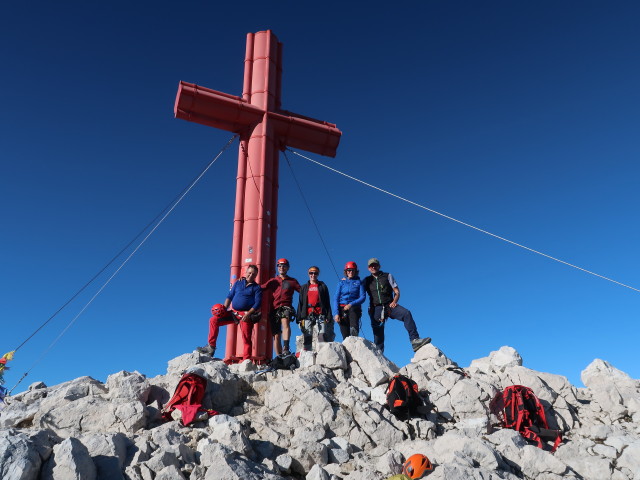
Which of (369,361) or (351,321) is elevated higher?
(351,321)

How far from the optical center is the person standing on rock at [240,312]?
11586 mm

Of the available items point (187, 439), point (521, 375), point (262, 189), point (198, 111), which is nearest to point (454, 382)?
point (521, 375)

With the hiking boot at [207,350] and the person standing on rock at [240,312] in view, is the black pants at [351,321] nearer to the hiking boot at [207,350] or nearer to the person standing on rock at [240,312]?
the person standing on rock at [240,312]

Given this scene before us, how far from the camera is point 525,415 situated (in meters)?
9.01

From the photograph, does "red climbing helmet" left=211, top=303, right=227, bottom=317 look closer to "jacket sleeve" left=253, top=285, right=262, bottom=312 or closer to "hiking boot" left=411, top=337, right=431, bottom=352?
"jacket sleeve" left=253, top=285, right=262, bottom=312

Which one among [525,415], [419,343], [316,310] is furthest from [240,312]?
[525,415]

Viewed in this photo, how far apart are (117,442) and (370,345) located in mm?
5711

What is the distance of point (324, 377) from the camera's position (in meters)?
10.0

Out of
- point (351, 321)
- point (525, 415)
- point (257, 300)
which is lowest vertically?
point (525, 415)

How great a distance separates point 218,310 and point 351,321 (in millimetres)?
3046

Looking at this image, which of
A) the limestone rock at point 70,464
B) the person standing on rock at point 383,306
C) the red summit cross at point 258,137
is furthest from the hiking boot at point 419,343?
the limestone rock at point 70,464

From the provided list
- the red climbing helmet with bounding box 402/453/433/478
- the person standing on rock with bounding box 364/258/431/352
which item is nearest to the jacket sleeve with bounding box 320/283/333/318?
the person standing on rock with bounding box 364/258/431/352

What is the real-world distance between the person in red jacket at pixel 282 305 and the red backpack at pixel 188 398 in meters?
3.20

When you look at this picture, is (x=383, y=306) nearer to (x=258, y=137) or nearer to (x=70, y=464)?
(x=258, y=137)
